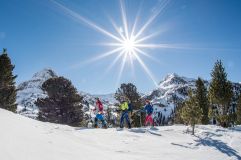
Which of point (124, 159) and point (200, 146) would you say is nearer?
point (124, 159)

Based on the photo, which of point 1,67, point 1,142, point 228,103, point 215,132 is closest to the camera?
point 1,142

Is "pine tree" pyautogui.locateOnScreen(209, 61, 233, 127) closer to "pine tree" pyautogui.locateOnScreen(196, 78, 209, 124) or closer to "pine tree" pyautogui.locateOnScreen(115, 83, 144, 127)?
"pine tree" pyautogui.locateOnScreen(115, 83, 144, 127)

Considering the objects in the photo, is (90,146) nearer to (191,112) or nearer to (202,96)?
(191,112)

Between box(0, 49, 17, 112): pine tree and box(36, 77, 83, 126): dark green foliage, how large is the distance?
152 inches

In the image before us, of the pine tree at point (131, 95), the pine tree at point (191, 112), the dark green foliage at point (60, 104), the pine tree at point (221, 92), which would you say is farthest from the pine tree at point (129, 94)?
the pine tree at point (191, 112)

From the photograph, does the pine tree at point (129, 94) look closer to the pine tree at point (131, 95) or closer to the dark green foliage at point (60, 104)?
the pine tree at point (131, 95)

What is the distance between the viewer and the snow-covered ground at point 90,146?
8.79 m

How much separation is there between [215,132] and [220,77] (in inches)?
514

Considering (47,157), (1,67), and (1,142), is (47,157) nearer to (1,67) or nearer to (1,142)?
(1,142)

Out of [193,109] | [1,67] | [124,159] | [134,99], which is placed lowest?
[124,159]

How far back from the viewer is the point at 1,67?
4009 centimetres

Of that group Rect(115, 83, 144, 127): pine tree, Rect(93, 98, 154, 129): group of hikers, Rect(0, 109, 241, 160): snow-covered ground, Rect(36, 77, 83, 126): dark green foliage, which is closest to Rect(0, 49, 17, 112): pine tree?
Rect(36, 77, 83, 126): dark green foliage

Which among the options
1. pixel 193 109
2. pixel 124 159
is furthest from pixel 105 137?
pixel 193 109

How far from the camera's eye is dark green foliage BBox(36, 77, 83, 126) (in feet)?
134
